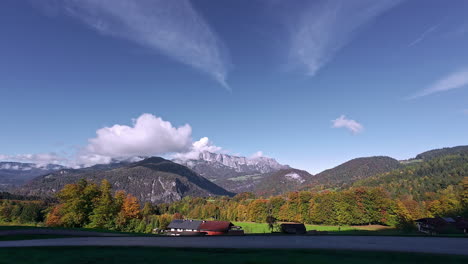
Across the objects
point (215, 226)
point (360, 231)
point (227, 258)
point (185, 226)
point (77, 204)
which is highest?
point (77, 204)

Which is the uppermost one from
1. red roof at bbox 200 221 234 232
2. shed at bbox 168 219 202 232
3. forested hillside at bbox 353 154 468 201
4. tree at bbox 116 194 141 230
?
forested hillside at bbox 353 154 468 201

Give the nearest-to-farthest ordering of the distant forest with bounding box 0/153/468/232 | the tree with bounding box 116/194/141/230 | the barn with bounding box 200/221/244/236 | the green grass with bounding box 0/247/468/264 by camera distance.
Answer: the green grass with bounding box 0/247/468/264, the distant forest with bounding box 0/153/468/232, the barn with bounding box 200/221/244/236, the tree with bounding box 116/194/141/230

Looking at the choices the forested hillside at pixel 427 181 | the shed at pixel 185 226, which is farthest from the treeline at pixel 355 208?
the shed at pixel 185 226

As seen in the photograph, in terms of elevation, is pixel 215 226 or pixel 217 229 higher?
pixel 215 226

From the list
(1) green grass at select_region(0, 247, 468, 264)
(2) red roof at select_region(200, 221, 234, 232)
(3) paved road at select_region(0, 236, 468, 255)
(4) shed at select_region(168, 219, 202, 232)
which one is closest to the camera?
(1) green grass at select_region(0, 247, 468, 264)

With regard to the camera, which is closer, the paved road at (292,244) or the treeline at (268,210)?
the paved road at (292,244)

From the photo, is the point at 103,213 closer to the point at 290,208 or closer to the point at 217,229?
the point at 217,229

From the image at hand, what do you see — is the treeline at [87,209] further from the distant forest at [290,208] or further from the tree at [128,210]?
the tree at [128,210]

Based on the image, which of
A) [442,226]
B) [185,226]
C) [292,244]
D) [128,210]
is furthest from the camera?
[185,226]

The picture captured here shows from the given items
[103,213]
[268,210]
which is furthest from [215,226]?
[268,210]

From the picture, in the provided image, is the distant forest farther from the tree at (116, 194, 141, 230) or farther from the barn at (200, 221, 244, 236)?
the barn at (200, 221, 244, 236)

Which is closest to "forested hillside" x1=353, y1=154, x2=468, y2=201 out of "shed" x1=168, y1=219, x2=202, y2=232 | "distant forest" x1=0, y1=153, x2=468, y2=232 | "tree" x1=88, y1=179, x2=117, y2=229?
"distant forest" x1=0, y1=153, x2=468, y2=232

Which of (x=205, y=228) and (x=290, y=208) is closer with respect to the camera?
(x=205, y=228)

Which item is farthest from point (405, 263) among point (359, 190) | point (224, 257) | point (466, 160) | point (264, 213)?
point (466, 160)
